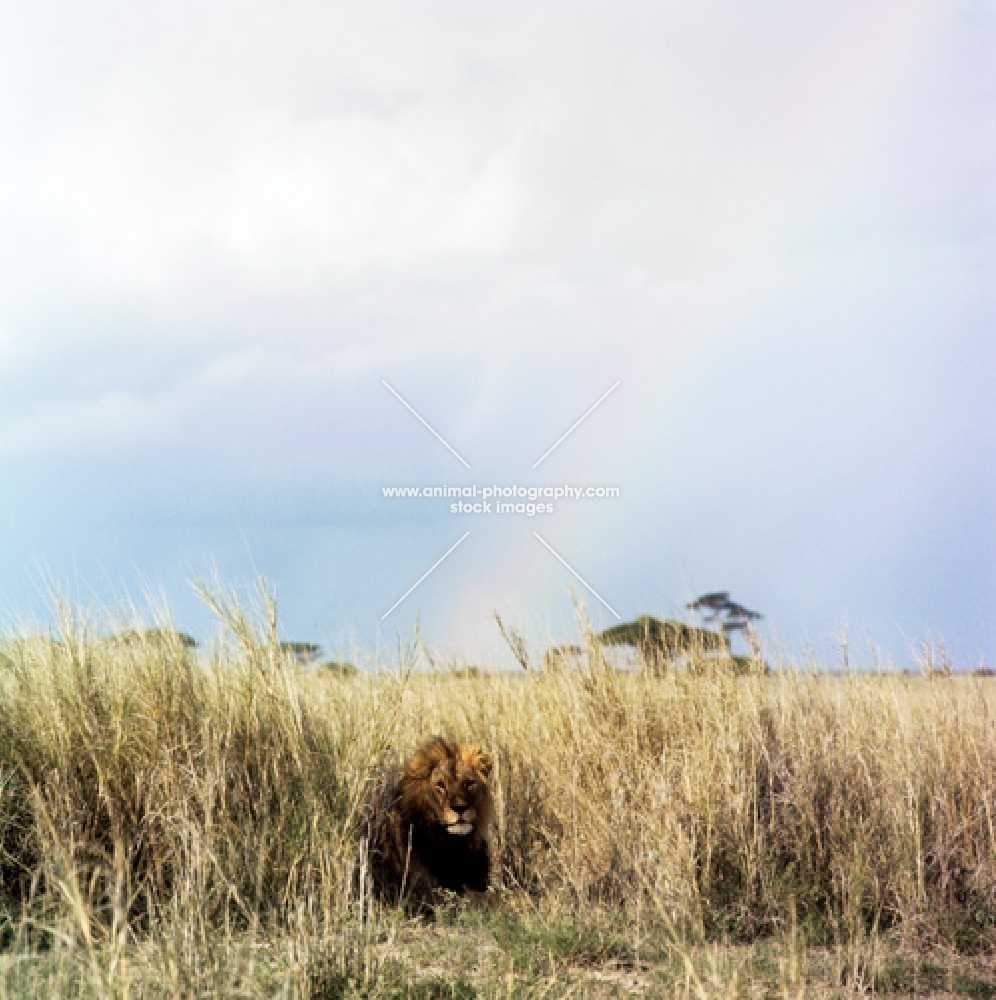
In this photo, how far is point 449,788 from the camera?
217 inches

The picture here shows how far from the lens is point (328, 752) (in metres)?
5.54

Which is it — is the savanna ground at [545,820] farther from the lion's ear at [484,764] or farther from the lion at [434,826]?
the lion's ear at [484,764]

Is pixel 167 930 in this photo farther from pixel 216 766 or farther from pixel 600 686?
pixel 600 686

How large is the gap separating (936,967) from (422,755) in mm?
2548

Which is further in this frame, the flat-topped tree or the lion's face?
the flat-topped tree

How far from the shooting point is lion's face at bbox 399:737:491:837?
18.1 ft

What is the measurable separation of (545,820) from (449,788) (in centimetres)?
102

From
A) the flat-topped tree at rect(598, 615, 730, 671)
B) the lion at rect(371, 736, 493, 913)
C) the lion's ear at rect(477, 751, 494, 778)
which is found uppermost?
the flat-topped tree at rect(598, 615, 730, 671)

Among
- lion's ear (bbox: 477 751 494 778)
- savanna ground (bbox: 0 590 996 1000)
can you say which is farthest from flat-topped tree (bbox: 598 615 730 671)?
lion's ear (bbox: 477 751 494 778)

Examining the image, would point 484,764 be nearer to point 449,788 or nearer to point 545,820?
point 449,788

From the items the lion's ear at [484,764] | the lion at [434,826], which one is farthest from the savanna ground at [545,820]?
the lion's ear at [484,764]

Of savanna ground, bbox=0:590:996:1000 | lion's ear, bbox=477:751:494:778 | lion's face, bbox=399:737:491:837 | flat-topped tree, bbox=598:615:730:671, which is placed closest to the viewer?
savanna ground, bbox=0:590:996:1000

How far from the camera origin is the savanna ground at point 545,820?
4465mm

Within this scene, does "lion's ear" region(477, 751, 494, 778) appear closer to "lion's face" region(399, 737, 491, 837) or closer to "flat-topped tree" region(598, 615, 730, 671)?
"lion's face" region(399, 737, 491, 837)
